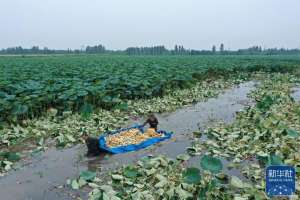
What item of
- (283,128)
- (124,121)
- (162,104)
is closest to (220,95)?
(162,104)

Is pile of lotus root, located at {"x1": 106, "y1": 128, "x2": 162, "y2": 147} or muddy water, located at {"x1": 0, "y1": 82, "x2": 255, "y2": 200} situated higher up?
pile of lotus root, located at {"x1": 106, "y1": 128, "x2": 162, "y2": 147}

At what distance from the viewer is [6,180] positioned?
6.41 m

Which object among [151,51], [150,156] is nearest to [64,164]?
[150,156]

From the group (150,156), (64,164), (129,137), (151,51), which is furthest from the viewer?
(151,51)

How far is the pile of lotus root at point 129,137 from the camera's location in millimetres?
8297

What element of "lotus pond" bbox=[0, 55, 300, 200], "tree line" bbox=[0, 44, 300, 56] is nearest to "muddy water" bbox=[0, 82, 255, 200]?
"lotus pond" bbox=[0, 55, 300, 200]

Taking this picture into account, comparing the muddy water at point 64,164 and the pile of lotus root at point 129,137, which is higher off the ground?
the pile of lotus root at point 129,137

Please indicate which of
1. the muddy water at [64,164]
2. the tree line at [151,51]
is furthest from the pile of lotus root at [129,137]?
the tree line at [151,51]

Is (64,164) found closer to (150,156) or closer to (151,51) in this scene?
(150,156)

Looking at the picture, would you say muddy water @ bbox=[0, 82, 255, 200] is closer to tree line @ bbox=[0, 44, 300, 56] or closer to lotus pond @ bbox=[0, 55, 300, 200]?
lotus pond @ bbox=[0, 55, 300, 200]

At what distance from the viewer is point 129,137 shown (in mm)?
8656

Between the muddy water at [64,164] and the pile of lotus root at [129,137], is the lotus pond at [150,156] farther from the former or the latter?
the pile of lotus root at [129,137]

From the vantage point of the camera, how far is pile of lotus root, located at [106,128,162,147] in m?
8.30

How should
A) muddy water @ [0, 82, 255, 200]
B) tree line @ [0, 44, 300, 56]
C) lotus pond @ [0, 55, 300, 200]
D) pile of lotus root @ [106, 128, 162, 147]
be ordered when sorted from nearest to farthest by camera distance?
1. lotus pond @ [0, 55, 300, 200]
2. muddy water @ [0, 82, 255, 200]
3. pile of lotus root @ [106, 128, 162, 147]
4. tree line @ [0, 44, 300, 56]
